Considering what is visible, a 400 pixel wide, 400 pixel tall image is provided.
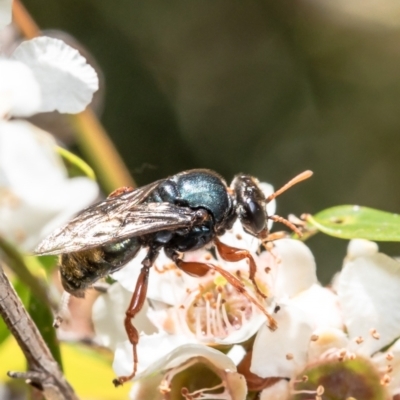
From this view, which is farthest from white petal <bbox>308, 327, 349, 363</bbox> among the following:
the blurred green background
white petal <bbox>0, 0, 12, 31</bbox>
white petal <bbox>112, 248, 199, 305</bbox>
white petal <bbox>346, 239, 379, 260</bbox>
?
the blurred green background

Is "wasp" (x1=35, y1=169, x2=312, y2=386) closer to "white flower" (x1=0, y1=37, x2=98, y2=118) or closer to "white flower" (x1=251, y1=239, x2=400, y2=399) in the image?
"white flower" (x1=251, y1=239, x2=400, y2=399)

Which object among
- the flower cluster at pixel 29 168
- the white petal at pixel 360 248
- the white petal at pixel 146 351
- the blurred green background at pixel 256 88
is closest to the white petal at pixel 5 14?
the flower cluster at pixel 29 168

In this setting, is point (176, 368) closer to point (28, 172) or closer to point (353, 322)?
point (353, 322)

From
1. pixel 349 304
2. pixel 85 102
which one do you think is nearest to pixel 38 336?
pixel 85 102

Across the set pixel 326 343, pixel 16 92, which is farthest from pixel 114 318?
pixel 16 92

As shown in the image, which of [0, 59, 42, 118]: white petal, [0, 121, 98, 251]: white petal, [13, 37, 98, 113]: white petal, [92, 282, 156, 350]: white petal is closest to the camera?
[0, 121, 98, 251]: white petal

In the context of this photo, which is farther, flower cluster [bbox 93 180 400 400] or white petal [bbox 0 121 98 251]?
flower cluster [bbox 93 180 400 400]

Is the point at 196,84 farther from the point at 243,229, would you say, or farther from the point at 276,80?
the point at 243,229
